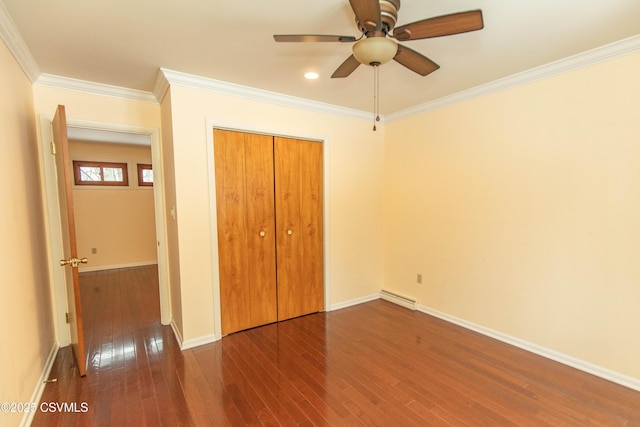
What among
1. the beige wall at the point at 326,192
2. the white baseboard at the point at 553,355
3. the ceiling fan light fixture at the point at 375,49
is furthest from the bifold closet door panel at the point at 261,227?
the white baseboard at the point at 553,355

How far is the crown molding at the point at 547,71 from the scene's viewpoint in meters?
2.08

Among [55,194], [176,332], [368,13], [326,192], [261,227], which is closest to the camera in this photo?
[368,13]

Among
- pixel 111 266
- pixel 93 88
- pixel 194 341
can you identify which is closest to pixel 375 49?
pixel 93 88

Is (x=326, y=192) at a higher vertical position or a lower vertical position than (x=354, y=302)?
higher

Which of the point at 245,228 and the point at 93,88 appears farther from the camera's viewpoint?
the point at 245,228

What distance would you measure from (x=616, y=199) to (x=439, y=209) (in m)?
1.42

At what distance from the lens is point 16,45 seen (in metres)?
1.94


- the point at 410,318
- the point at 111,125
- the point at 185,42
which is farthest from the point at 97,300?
the point at 410,318

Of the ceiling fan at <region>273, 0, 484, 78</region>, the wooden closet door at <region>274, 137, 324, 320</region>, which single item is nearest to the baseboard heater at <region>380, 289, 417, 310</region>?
the wooden closet door at <region>274, 137, 324, 320</region>

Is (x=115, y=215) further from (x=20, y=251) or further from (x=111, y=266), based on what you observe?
(x=20, y=251)

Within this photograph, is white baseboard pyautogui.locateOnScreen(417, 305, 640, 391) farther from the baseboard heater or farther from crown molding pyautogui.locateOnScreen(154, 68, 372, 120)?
crown molding pyautogui.locateOnScreen(154, 68, 372, 120)

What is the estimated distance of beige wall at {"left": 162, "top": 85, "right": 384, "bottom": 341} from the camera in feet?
8.66

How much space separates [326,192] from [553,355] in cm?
257

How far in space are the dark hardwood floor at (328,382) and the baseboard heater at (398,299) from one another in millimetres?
417
